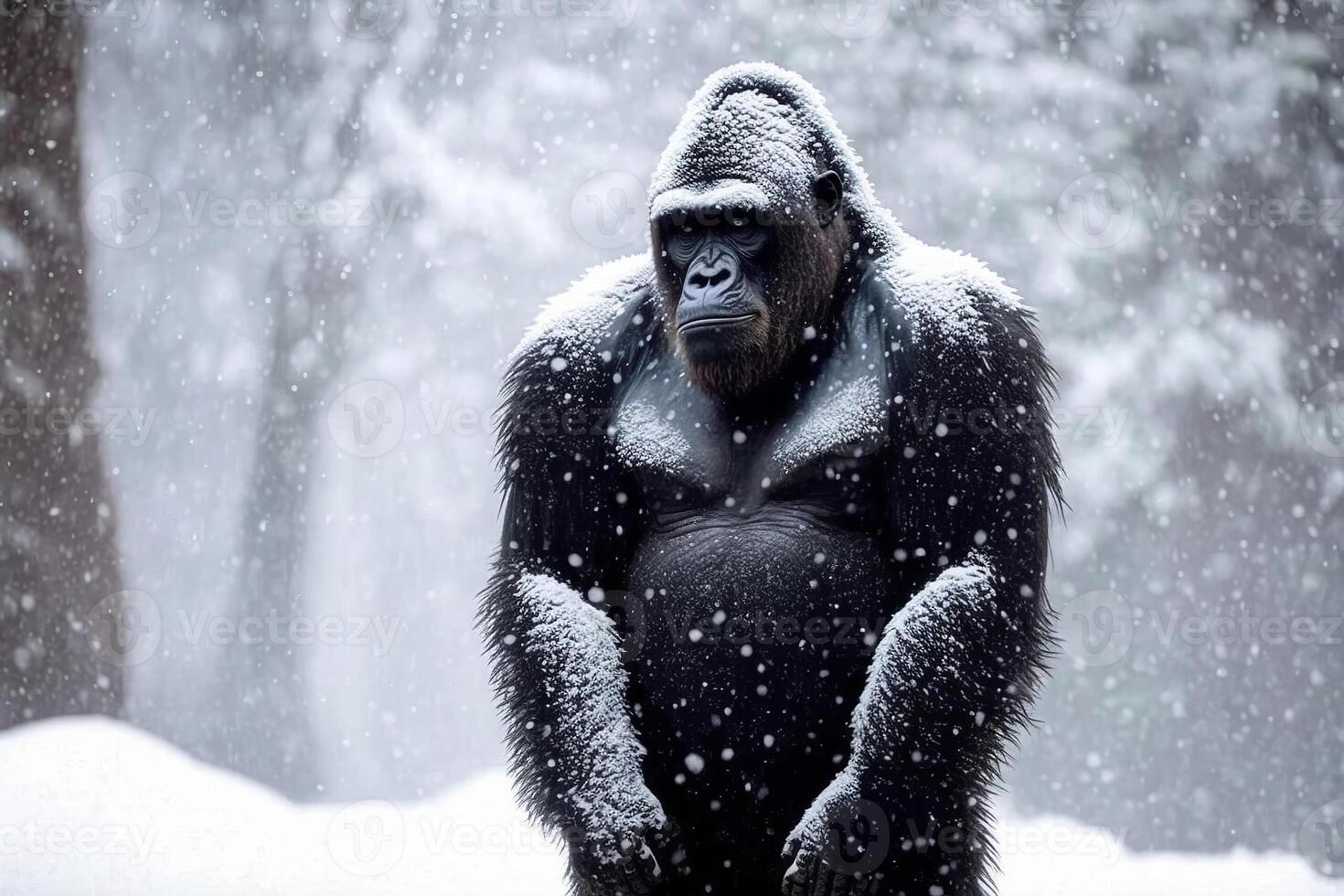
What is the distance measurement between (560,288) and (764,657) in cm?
475

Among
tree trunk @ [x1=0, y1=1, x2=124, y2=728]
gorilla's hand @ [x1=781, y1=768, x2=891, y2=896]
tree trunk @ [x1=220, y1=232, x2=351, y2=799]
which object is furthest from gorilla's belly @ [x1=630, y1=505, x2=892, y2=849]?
tree trunk @ [x1=220, y1=232, x2=351, y2=799]

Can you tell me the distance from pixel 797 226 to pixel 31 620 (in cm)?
404

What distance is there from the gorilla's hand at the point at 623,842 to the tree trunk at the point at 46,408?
3770mm

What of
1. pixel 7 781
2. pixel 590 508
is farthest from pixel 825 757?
pixel 7 781

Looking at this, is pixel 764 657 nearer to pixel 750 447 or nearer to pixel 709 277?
pixel 750 447

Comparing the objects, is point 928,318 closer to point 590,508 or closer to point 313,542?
point 590,508

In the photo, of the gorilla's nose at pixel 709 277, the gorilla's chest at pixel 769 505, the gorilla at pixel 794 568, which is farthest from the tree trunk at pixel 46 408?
the gorilla's nose at pixel 709 277

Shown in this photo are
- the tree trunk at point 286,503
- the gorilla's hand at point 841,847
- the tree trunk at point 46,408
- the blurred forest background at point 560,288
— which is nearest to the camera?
Answer: the gorilla's hand at point 841,847

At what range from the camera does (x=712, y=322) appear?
177 cm

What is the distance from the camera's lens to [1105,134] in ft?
19.6

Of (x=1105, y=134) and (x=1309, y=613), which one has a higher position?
(x=1105, y=134)

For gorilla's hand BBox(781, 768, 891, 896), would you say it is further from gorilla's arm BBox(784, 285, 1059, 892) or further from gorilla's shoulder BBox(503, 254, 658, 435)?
gorilla's shoulder BBox(503, 254, 658, 435)

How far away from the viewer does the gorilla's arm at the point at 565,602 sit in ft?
5.89

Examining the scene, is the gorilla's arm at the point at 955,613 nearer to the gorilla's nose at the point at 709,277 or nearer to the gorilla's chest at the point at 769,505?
the gorilla's chest at the point at 769,505
